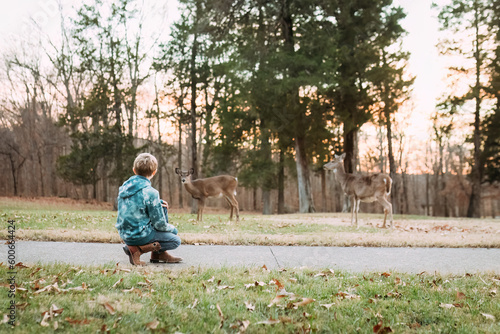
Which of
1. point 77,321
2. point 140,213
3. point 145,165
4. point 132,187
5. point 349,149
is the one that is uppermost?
point 349,149

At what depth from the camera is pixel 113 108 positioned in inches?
1114

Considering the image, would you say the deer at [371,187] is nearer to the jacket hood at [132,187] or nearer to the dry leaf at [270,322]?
the jacket hood at [132,187]

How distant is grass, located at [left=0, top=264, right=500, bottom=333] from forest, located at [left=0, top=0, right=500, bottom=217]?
17.9 meters

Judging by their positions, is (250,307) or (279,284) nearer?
(250,307)

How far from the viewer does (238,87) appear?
24.1m

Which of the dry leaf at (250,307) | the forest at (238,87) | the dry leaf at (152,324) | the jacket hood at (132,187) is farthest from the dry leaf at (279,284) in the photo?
the forest at (238,87)

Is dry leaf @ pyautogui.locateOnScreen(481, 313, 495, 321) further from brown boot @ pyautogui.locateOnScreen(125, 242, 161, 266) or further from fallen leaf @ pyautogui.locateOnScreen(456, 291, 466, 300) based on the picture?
brown boot @ pyautogui.locateOnScreen(125, 242, 161, 266)

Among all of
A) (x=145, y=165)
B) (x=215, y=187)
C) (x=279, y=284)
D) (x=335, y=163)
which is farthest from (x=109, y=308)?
(x=335, y=163)

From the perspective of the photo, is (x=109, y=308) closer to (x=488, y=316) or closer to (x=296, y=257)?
(x=488, y=316)

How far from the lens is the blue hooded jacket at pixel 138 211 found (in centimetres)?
504

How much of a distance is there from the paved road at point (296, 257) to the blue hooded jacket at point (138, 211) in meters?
0.47

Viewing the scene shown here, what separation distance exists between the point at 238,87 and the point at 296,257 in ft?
62.2

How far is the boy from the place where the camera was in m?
5.04

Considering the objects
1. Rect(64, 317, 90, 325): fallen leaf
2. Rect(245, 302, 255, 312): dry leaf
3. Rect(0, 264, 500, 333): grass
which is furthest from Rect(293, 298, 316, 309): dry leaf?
Rect(64, 317, 90, 325): fallen leaf
